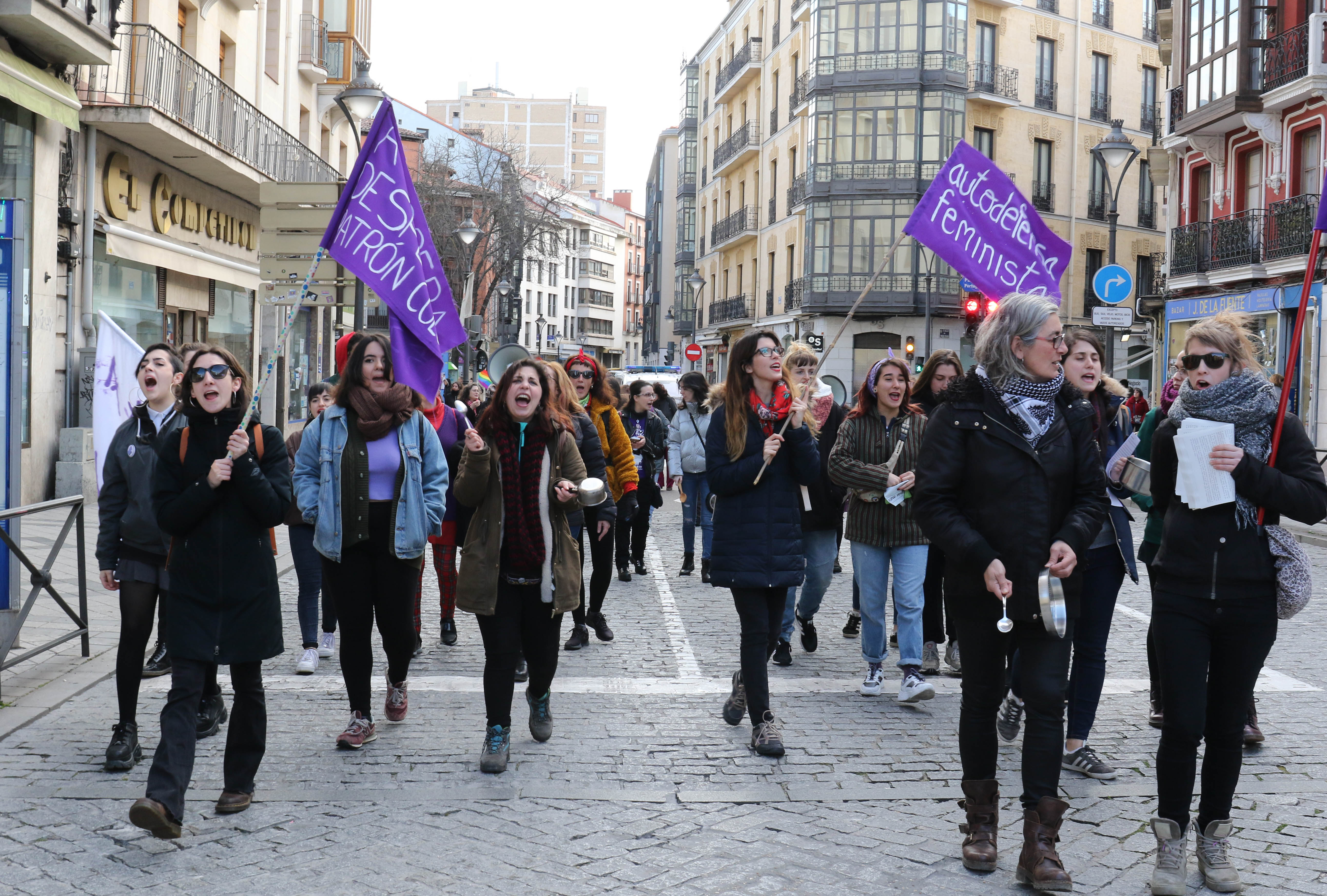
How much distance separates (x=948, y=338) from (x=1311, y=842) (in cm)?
4006

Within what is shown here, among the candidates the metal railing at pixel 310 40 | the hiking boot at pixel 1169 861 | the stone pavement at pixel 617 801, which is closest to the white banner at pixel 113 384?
the stone pavement at pixel 617 801

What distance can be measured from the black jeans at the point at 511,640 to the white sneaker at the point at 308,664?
1.86 m

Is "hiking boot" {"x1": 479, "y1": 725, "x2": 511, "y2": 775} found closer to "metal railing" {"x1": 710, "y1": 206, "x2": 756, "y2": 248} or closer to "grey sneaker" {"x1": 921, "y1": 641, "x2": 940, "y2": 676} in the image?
"grey sneaker" {"x1": 921, "y1": 641, "x2": 940, "y2": 676}

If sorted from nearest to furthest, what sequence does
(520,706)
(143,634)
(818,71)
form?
(143,634) < (520,706) < (818,71)

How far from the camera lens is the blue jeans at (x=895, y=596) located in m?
6.71

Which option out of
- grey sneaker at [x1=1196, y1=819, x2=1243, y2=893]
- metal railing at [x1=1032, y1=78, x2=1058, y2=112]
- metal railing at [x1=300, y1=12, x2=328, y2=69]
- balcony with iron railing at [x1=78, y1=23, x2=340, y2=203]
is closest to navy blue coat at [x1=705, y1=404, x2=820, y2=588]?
grey sneaker at [x1=1196, y1=819, x2=1243, y2=893]

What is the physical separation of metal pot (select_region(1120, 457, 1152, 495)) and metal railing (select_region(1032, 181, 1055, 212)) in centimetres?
4234

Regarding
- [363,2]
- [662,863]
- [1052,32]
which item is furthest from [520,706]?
[1052,32]

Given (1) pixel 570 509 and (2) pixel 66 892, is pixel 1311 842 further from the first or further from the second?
(2) pixel 66 892

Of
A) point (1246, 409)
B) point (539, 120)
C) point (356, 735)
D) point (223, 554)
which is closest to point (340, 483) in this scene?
point (223, 554)

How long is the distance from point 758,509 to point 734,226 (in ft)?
166

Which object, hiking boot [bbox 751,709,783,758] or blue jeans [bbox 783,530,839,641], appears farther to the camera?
blue jeans [bbox 783,530,839,641]

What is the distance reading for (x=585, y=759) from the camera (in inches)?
223

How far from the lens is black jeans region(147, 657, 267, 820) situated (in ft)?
14.8
